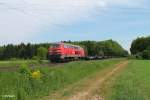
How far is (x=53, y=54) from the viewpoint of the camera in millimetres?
54719

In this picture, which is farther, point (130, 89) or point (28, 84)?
point (130, 89)

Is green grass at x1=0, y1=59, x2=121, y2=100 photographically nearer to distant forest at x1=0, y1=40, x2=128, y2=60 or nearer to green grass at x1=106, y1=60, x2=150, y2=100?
green grass at x1=106, y1=60, x2=150, y2=100

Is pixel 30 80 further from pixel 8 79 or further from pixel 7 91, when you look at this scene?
pixel 7 91

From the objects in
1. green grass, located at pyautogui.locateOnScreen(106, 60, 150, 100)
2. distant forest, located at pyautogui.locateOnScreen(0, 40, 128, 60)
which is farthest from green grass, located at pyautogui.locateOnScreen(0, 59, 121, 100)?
distant forest, located at pyautogui.locateOnScreen(0, 40, 128, 60)

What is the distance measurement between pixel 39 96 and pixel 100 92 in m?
3.90

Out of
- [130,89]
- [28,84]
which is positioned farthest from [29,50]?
[28,84]

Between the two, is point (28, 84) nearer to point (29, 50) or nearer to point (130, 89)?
point (130, 89)

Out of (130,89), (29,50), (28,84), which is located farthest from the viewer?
(29,50)

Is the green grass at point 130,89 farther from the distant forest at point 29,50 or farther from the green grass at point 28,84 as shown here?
the distant forest at point 29,50

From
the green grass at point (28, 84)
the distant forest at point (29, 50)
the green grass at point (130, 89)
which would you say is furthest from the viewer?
the distant forest at point (29, 50)

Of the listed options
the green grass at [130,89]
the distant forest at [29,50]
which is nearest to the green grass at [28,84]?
the green grass at [130,89]

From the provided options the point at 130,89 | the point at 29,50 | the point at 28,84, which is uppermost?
the point at 29,50

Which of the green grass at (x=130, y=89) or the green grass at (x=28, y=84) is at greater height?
the green grass at (x=28, y=84)

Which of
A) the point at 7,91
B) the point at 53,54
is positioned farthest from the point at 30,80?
the point at 53,54
